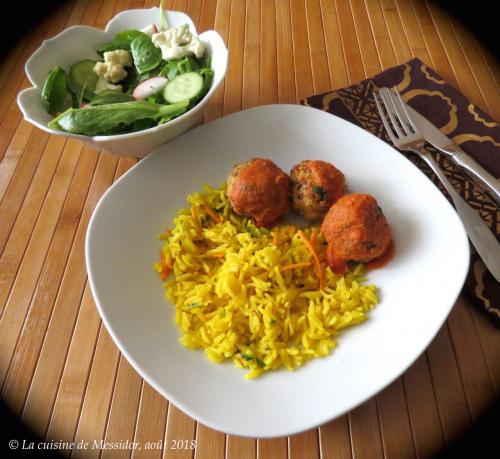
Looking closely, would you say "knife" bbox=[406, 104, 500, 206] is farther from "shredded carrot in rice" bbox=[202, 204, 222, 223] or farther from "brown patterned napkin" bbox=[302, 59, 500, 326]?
"shredded carrot in rice" bbox=[202, 204, 222, 223]

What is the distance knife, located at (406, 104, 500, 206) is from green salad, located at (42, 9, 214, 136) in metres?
1.22

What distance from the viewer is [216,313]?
1.70 m

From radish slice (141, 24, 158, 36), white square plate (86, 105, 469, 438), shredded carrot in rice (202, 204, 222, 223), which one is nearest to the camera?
white square plate (86, 105, 469, 438)

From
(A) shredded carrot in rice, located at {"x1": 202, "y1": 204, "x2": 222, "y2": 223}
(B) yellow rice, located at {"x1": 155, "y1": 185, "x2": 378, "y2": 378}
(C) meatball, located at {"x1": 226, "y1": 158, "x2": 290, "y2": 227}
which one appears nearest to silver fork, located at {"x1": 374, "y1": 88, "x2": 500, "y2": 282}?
(B) yellow rice, located at {"x1": 155, "y1": 185, "x2": 378, "y2": 378}

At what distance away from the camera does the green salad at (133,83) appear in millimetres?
2037

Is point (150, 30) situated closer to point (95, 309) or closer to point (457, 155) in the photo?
point (95, 309)

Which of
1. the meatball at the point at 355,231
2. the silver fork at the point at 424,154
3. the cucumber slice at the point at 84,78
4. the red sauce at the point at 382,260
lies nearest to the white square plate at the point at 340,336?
the red sauce at the point at 382,260

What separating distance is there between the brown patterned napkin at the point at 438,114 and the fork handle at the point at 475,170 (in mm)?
32

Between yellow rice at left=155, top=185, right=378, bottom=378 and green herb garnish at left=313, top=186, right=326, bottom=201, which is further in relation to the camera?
green herb garnish at left=313, top=186, right=326, bottom=201

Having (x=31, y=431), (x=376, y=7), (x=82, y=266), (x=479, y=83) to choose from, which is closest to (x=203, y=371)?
(x=31, y=431)

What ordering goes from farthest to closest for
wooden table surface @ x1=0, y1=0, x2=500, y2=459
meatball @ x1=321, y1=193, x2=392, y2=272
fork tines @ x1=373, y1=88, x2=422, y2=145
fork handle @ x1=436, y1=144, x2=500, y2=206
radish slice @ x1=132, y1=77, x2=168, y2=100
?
1. fork tines @ x1=373, y1=88, x2=422, y2=145
2. radish slice @ x1=132, y1=77, x2=168, y2=100
3. fork handle @ x1=436, y1=144, x2=500, y2=206
4. meatball @ x1=321, y1=193, x2=392, y2=272
5. wooden table surface @ x1=0, y1=0, x2=500, y2=459

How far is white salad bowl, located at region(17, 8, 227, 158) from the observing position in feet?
6.64

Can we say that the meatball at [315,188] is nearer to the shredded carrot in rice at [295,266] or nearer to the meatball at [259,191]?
the meatball at [259,191]

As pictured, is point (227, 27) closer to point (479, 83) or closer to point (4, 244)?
point (479, 83)
